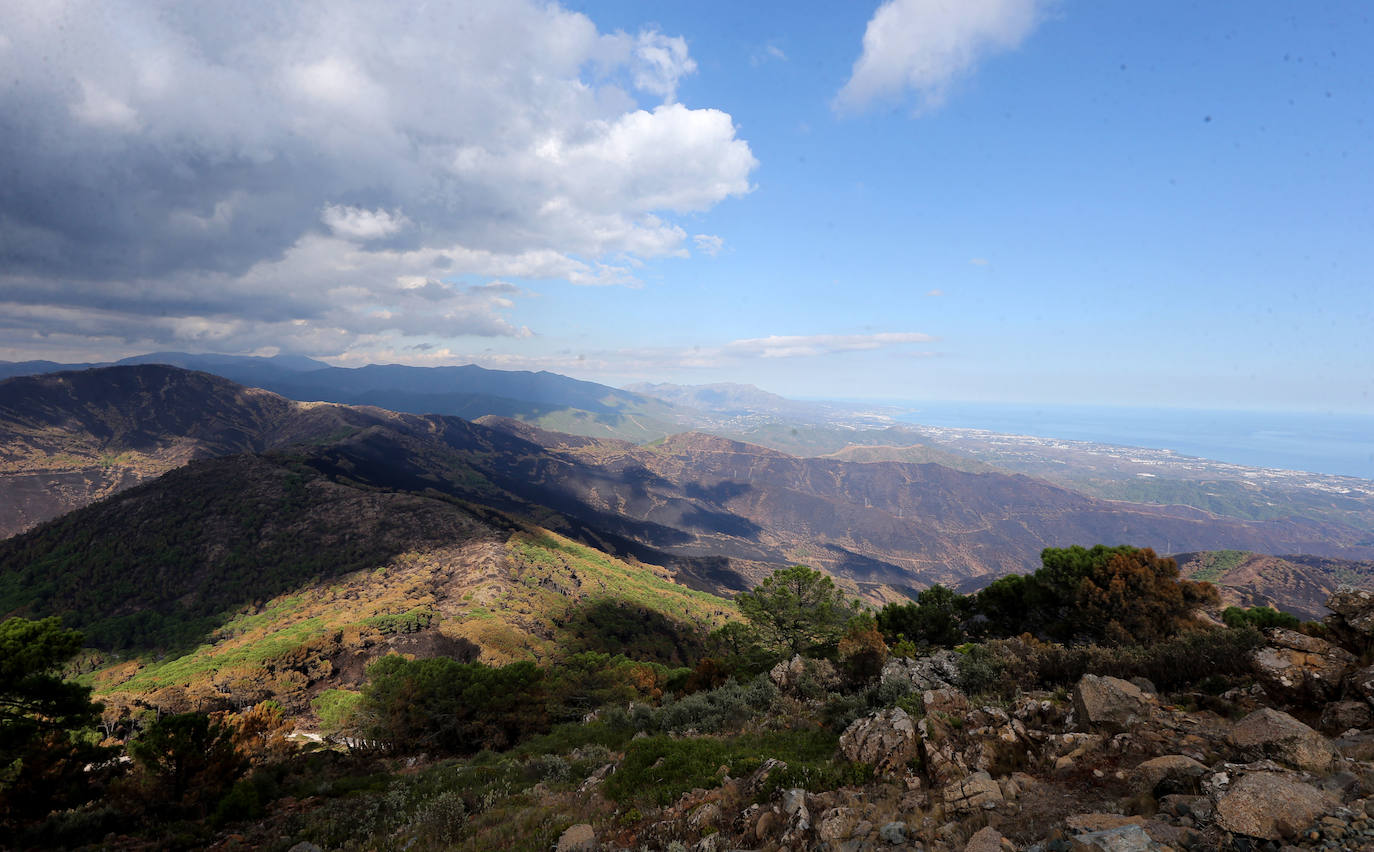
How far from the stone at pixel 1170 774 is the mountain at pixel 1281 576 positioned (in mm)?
150251

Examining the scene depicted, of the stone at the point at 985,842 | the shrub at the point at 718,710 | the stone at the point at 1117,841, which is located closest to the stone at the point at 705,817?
the stone at the point at 985,842

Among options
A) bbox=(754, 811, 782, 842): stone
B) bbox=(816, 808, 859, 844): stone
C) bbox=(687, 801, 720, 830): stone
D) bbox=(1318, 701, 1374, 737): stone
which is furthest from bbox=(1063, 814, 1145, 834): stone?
bbox=(687, 801, 720, 830): stone

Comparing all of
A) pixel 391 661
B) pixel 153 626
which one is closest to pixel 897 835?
pixel 391 661

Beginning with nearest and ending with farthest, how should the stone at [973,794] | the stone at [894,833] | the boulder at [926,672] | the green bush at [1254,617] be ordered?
the stone at [894,833]
the stone at [973,794]
the boulder at [926,672]
the green bush at [1254,617]

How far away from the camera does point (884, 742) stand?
10211mm

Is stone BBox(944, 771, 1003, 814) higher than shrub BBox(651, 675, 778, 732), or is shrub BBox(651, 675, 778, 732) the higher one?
stone BBox(944, 771, 1003, 814)

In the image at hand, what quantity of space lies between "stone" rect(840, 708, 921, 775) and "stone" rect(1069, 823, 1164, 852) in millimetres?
4281

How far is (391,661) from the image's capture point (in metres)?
33.5

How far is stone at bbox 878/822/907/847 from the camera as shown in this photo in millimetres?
7023

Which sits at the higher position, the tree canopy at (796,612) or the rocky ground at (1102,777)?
the rocky ground at (1102,777)

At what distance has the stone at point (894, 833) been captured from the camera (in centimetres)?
702

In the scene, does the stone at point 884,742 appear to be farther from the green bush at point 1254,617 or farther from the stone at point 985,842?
the green bush at point 1254,617

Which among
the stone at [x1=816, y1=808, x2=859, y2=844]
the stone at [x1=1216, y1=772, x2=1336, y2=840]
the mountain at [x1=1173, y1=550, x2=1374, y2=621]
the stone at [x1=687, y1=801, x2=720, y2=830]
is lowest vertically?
the mountain at [x1=1173, y1=550, x2=1374, y2=621]

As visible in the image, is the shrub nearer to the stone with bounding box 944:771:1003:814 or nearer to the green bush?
the stone with bounding box 944:771:1003:814
